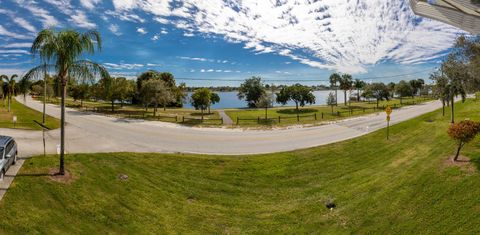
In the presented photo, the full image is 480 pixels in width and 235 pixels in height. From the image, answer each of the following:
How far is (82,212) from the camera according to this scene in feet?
39.8

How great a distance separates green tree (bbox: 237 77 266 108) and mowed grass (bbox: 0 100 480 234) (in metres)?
50.2

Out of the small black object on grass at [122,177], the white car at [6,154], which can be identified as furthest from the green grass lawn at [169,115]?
the white car at [6,154]

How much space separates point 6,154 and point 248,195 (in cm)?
1211

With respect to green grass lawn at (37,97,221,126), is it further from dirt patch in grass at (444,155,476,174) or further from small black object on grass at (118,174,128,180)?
dirt patch in grass at (444,155,476,174)

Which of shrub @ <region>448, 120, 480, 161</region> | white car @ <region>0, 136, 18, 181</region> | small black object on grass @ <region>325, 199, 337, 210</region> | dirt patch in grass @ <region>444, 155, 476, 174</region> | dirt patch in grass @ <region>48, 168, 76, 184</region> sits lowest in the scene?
small black object on grass @ <region>325, 199, 337, 210</region>

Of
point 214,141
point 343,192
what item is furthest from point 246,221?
point 214,141

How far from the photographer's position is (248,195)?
674 inches

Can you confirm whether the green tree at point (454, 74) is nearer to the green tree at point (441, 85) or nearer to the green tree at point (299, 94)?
the green tree at point (441, 85)

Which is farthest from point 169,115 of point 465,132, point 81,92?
point 465,132

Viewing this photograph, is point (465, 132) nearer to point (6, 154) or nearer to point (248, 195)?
point (248, 195)

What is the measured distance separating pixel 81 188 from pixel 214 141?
16.3 meters

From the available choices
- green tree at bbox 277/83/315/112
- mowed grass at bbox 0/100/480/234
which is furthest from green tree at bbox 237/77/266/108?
mowed grass at bbox 0/100/480/234

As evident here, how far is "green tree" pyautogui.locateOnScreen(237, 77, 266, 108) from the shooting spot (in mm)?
72106

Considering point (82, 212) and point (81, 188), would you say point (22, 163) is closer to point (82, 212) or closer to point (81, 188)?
point (81, 188)
